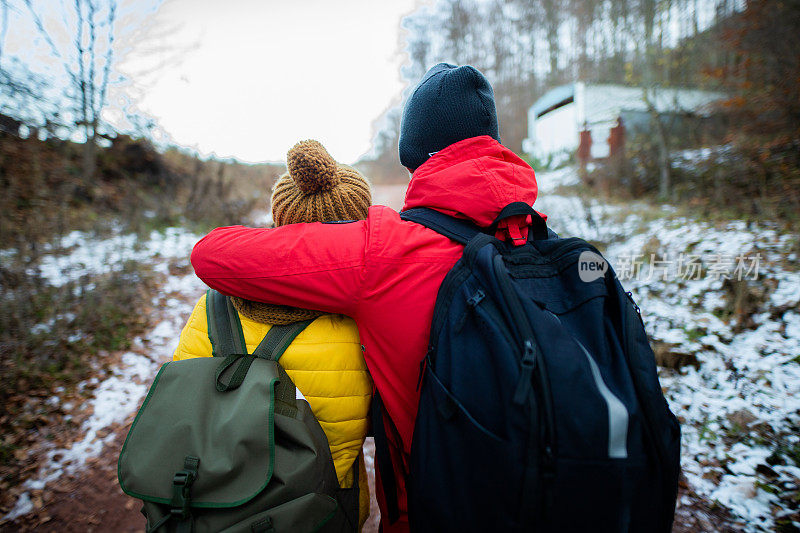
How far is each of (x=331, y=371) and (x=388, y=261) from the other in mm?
452

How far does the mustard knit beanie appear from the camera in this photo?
1246 millimetres

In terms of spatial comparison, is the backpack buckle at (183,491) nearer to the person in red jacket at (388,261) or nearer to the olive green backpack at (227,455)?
the olive green backpack at (227,455)

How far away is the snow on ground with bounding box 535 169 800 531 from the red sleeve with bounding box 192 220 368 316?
3149 mm

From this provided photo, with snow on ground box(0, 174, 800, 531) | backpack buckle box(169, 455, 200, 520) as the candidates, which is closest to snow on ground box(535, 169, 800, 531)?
snow on ground box(0, 174, 800, 531)

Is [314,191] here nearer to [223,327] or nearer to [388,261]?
[388,261]

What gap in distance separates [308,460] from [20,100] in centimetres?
753

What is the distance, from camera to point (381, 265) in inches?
43.8

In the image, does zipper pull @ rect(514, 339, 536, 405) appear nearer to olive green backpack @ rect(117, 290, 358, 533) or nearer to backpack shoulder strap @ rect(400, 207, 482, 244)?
backpack shoulder strap @ rect(400, 207, 482, 244)

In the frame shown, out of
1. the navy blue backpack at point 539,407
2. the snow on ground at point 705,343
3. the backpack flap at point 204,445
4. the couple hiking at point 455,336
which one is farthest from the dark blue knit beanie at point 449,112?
the snow on ground at point 705,343

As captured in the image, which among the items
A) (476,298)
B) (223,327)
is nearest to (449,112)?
(476,298)

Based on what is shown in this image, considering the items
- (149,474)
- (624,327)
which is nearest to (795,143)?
(624,327)

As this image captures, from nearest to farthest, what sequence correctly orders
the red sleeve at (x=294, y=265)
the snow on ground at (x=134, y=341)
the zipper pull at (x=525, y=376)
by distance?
the zipper pull at (x=525, y=376), the red sleeve at (x=294, y=265), the snow on ground at (x=134, y=341)

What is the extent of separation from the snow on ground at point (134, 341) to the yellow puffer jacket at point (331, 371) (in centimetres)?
273

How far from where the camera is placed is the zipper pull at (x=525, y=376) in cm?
88
